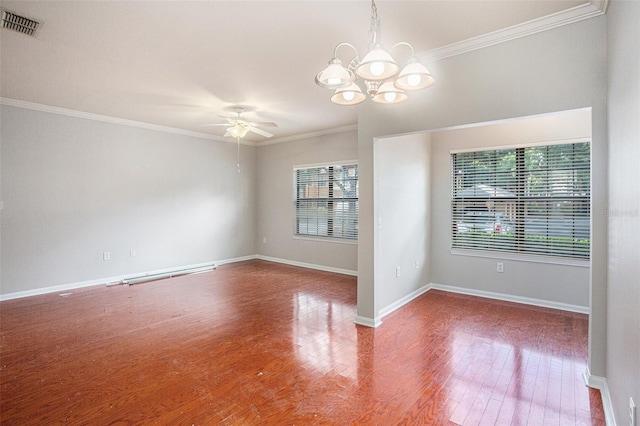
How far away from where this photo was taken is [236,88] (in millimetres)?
3871

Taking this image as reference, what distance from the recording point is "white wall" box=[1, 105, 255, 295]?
438cm

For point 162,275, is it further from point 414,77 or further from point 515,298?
point 515,298

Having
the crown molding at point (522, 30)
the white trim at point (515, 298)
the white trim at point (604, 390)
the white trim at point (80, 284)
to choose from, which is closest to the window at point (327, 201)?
the white trim at point (515, 298)

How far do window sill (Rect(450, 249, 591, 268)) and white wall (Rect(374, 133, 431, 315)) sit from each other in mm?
537

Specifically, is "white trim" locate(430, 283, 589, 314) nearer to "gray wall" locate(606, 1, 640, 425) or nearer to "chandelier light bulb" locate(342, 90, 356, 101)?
"gray wall" locate(606, 1, 640, 425)

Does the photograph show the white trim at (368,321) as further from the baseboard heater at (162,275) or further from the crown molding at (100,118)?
the crown molding at (100,118)

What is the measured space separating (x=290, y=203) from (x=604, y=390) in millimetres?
5590

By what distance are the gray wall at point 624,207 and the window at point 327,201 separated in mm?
4057

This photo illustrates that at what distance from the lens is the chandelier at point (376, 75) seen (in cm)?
168

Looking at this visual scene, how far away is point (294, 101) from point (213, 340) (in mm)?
3231

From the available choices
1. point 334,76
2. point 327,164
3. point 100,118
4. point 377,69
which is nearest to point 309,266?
point 327,164

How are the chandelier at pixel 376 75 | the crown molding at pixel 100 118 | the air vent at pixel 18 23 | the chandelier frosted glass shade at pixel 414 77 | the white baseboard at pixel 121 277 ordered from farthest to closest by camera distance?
the white baseboard at pixel 121 277 → the crown molding at pixel 100 118 → the air vent at pixel 18 23 → the chandelier frosted glass shade at pixel 414 77 → the chandelier at pixel 376 75

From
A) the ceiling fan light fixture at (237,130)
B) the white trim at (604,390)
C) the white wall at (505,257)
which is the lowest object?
the white trim at (604,390)

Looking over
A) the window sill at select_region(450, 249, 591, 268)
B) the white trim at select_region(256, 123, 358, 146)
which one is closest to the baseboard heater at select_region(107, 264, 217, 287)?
the white trim at select_region(256, 123, 358, 146)
